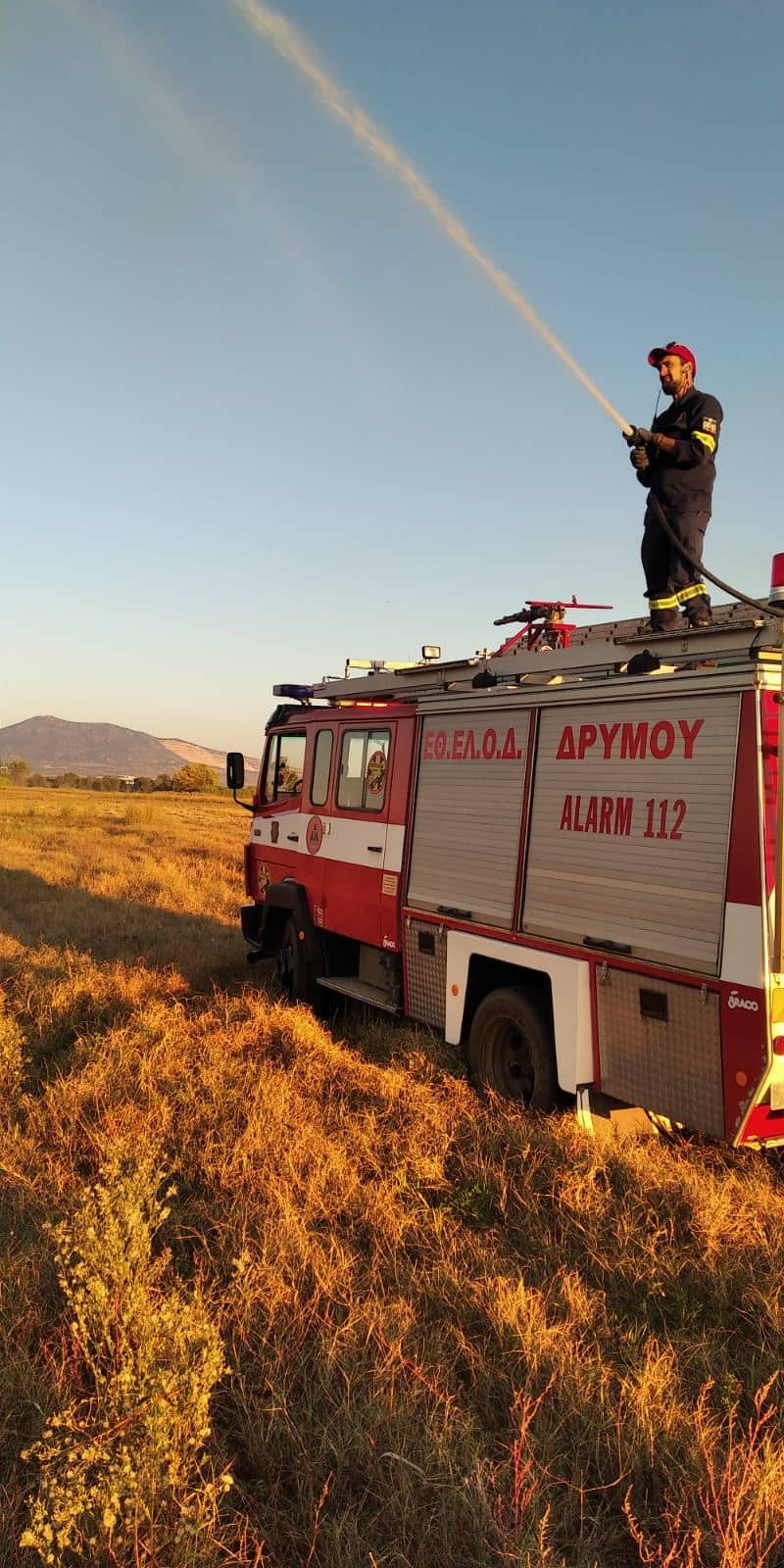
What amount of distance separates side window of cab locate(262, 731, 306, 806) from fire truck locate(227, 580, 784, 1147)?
0.65 m

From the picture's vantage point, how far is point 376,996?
274 inches

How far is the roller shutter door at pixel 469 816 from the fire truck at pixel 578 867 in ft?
0.05

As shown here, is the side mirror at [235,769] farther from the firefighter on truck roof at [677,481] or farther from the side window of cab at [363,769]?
the firefighter on truck roof at [677,481]

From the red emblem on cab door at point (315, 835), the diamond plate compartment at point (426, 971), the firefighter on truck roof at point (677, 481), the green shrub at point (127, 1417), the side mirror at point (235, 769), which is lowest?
the green shrub at point (127, 1417)

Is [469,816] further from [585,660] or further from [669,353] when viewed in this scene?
[669,353]

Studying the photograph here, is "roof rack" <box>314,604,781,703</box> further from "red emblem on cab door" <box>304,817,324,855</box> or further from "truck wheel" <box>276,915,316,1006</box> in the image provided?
"truck wheel" <box>276,915,316,1006</box>

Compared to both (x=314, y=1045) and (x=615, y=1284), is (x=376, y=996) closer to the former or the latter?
(x=314, y=1045)

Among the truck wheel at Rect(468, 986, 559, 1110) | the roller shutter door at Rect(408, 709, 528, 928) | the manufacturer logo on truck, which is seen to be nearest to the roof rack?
the roller shutter door at Rect(408, 709, 528, 928)

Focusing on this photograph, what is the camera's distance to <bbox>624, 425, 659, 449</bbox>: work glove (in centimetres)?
525

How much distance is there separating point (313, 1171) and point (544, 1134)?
3.99 ft

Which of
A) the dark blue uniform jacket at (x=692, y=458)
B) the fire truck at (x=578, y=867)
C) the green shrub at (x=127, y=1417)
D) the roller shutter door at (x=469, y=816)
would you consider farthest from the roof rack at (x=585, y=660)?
the green shrub at (x=127, y=1417)

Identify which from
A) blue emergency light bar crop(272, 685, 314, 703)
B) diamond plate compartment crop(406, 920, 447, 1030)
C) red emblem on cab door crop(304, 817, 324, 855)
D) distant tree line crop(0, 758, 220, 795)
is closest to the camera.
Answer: diamond plate compartment crop(406, 920, 447, 1030)

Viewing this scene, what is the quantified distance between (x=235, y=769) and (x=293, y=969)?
7.46ft

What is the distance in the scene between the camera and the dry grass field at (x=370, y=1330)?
2.50m
